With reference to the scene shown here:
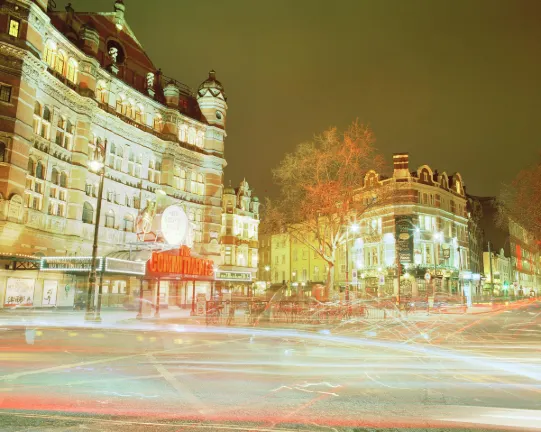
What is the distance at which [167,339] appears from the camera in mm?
17344

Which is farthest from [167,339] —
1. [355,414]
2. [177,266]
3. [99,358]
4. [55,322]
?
[177,266]

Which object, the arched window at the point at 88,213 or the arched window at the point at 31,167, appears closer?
the arched window at the point at 31,167

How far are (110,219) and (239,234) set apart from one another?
76.9ft

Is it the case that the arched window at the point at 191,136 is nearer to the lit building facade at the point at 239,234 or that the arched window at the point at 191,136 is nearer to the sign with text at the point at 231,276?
the sign with text at the point at 231,276

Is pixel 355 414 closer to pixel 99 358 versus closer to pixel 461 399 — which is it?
pixel 461 399

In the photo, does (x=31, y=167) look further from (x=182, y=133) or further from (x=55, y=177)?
(x=182, y=133)

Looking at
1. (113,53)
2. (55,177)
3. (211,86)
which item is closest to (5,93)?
(55,177)

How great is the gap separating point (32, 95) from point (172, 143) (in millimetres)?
14781

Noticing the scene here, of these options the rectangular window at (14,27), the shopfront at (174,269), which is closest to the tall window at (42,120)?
the rectangular window at (14,27)

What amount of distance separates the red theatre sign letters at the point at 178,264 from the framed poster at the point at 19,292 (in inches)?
311

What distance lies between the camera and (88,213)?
3469 centimetres

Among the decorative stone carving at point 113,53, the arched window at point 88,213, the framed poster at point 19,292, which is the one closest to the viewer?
the framed poster at point 19,292

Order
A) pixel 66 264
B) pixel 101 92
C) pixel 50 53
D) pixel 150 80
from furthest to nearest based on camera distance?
pixel 150 80 → pixel 101 92 → pixel 50 53 → pixel 66 264

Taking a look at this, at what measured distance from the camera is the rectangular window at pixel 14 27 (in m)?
27.5
